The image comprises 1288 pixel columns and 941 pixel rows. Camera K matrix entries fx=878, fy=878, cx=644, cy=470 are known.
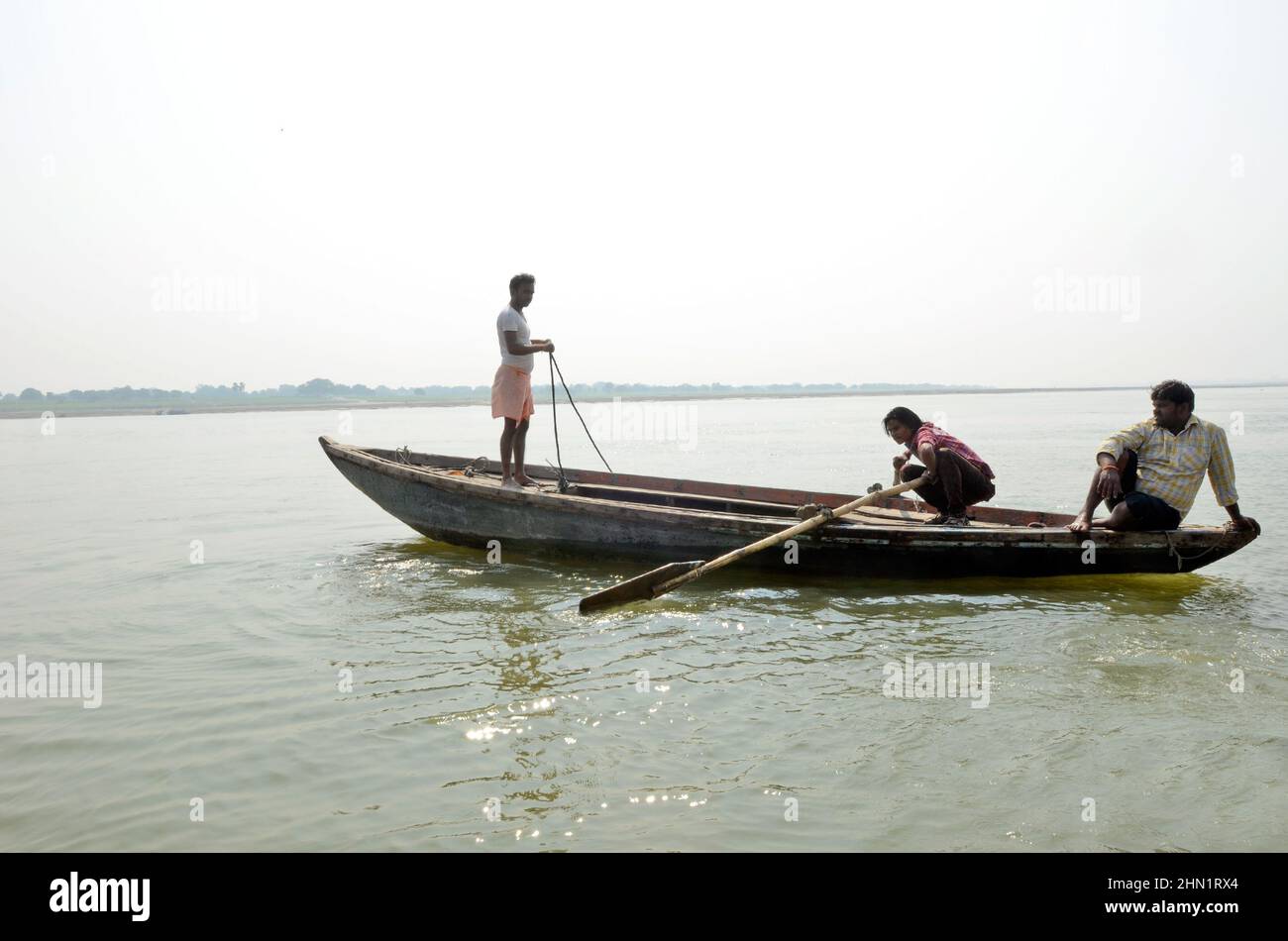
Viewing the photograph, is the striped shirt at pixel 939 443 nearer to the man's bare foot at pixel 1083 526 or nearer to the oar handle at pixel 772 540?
the oar handle at pixel 772 540

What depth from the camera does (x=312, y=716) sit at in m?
4.69

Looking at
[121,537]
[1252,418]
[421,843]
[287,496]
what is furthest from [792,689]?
[1252,418]

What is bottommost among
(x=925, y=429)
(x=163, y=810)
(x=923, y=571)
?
(x=163, y=810)

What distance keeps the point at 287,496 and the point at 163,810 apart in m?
13.2

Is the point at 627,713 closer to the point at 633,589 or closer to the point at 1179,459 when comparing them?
the point at 633,589

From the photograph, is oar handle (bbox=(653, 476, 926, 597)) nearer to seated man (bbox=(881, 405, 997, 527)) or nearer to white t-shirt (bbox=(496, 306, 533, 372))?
seated man (bbox=(881, 405, 997, 527))

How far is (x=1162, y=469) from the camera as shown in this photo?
6535mm

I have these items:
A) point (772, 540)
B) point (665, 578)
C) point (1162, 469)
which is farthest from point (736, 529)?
point (1162, 469)

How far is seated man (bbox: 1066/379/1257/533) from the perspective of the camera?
6.32 m

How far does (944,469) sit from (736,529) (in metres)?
1.72

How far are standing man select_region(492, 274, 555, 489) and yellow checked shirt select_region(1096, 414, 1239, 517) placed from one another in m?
4.77

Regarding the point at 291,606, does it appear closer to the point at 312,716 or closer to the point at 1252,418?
the point at 312,716

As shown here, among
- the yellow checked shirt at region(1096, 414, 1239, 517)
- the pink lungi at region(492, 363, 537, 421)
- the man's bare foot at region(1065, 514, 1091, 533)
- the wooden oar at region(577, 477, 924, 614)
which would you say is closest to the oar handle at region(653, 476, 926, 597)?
the wooden oar at region(577, 477, 924, 614)

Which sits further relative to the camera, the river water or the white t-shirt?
the white t-shirt
